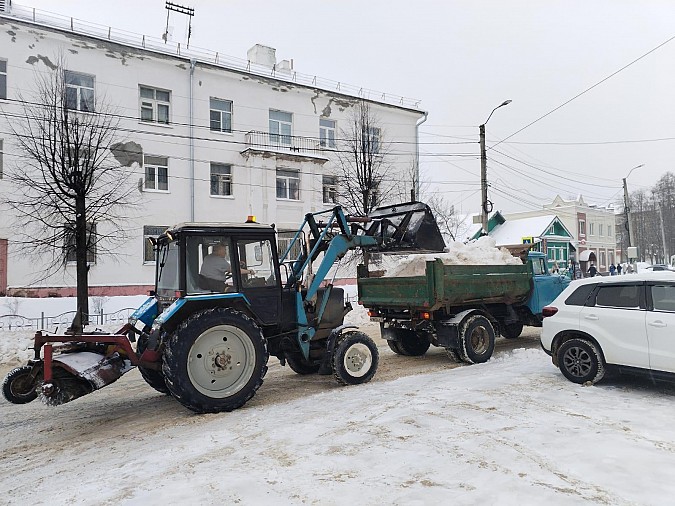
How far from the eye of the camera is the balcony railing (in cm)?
2350

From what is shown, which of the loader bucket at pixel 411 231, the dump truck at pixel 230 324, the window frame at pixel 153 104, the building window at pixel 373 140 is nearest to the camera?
the dump truck at pixel 230 324

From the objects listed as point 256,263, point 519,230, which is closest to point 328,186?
point 256,263

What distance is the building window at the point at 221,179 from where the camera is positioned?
74.7 ft

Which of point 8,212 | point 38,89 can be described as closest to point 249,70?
point 38,89

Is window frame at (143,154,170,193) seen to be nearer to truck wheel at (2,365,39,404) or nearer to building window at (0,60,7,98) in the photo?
building window at (0,60,7,98)

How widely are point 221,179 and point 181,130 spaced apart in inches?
107

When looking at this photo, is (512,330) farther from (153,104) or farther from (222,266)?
(153,104)

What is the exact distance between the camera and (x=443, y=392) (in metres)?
6.82

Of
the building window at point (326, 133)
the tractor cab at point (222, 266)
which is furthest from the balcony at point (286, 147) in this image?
the tractor cab at point (222, 266)

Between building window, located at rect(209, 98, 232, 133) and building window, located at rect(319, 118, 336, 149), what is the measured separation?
502 cm

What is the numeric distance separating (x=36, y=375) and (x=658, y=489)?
20.2ft

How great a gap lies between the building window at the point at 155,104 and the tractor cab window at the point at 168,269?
16.2m

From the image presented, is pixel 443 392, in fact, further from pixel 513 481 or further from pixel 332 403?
pixel 513 481

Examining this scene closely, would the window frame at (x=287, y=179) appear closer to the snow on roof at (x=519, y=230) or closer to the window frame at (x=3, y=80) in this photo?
the window frame at (x=3, y=80)
